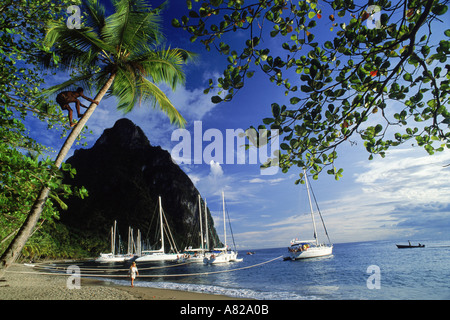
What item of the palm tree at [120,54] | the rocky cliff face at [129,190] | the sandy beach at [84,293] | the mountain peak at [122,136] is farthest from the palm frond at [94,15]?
the mountain peak at [122,136]

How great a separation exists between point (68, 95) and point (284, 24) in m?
4.38

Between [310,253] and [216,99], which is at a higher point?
[216,99]

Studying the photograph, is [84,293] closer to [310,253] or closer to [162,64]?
[162,64]

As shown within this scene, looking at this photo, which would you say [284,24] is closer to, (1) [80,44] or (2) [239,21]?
(2) [239,21]

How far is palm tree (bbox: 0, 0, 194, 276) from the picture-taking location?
5617 millimetres

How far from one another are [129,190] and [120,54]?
123066 millimetres

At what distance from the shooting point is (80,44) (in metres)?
5.76

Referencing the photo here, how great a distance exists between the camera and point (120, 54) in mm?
5824

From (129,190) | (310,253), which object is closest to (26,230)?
(310,253)

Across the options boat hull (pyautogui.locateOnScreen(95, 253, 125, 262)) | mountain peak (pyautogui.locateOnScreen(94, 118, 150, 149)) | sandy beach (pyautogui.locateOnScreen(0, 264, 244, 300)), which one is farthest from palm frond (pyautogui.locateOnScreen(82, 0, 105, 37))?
mountain peak (pyautogui.locateOnScreen(94, 118, 150, 149))

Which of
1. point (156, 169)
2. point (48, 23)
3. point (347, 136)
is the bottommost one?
point (347, 136)

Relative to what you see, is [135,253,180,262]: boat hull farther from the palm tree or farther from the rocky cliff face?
the palm tree

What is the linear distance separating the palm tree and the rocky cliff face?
98.6 metres
